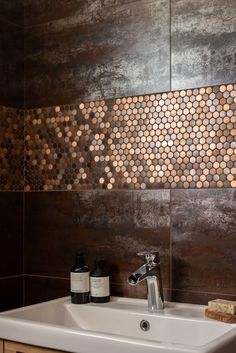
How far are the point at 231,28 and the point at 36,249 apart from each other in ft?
3.80

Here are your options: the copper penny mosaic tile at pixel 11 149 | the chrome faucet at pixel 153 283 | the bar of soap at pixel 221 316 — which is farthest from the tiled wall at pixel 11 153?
the bar of soap at pixel 221 316

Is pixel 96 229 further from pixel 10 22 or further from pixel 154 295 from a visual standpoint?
pixel 10 22

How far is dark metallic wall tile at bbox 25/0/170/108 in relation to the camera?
6.40ft

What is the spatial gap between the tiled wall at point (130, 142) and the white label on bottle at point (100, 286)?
89mm

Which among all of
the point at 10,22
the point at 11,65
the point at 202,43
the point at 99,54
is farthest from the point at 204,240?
the point at 10,22

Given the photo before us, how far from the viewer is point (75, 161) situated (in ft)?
7.04

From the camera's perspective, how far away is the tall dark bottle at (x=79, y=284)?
193cm

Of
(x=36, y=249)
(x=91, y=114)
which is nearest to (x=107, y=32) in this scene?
(x=91, y=114)

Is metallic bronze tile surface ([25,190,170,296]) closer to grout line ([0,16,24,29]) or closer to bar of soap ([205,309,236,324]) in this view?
bar of soap ([205,309,236,324])

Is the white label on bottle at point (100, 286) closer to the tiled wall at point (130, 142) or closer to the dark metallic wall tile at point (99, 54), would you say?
the tiled wall at point (130, 142)

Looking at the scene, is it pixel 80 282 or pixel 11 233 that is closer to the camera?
pixel 80 282

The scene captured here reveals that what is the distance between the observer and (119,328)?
1.81 metres

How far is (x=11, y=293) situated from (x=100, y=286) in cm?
49

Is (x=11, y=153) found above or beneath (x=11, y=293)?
above
